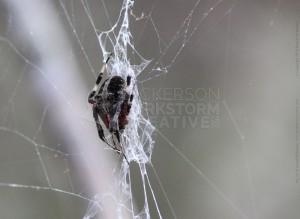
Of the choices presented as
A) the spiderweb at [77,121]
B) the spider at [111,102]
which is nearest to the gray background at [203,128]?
the spiderweb at [77,121]

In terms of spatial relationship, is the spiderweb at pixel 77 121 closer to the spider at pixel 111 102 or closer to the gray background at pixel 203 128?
the gray background at pixel 203 128

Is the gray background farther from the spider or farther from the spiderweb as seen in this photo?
the spider

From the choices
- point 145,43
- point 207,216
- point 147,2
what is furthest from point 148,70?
point 207,216

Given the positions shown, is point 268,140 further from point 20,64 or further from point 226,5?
point 20,64

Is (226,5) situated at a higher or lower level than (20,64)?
higher

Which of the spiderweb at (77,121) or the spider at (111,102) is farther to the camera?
the spiderweb at (77,121)

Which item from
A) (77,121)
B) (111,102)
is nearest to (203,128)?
(77,121)

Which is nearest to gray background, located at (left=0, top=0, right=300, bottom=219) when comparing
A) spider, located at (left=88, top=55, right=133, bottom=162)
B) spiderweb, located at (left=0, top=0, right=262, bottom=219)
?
spiderweb, located at (left=0, top=0, right=262, bottom=219)

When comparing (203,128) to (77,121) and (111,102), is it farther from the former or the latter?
(111,102)
